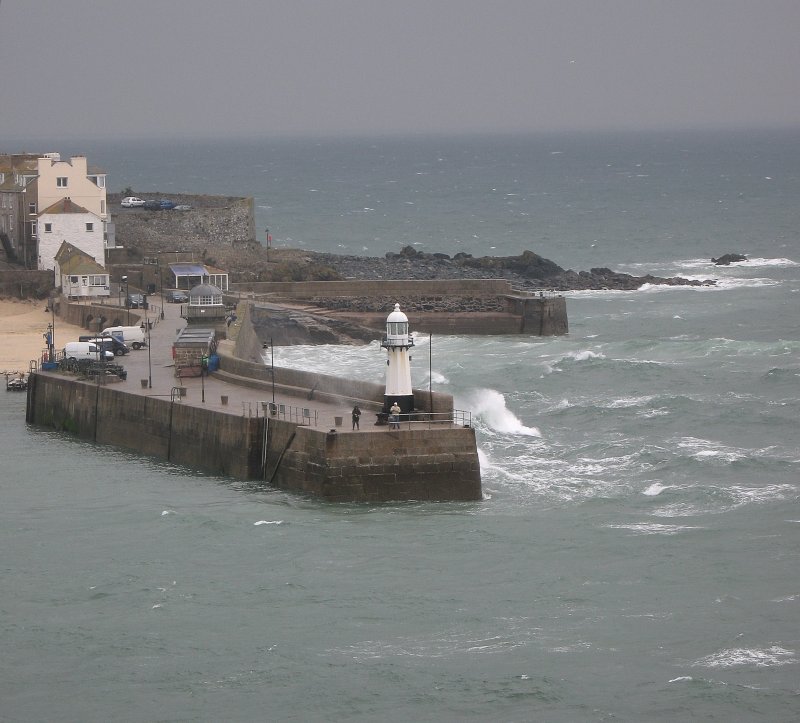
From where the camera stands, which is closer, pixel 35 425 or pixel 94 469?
pixel 94 469

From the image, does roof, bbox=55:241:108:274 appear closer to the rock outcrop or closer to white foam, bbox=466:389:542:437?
white foam, bbox=466:389:542:437

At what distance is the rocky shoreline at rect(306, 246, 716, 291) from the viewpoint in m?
82.2

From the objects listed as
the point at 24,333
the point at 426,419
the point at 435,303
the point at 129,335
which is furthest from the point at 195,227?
the point at 426,419

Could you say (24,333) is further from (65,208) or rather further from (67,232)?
(65,208)

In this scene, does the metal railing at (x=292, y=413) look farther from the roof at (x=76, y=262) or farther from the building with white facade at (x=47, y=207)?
the building with white facade at (x=47, y=207)

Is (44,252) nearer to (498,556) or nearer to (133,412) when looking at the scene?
(133,412)

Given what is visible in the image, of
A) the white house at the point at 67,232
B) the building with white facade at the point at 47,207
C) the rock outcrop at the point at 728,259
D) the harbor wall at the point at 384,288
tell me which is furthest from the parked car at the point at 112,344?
the rock outcrop at the point at 728,259

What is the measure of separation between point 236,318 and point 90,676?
3007cm

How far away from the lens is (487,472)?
39875 mm

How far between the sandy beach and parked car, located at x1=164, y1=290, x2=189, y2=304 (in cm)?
420

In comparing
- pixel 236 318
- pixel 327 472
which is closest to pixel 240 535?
pixel 327 472

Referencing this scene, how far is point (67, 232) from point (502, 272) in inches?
937

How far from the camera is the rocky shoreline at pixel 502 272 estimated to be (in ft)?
270

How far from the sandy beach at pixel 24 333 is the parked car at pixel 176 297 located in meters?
4.20
